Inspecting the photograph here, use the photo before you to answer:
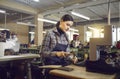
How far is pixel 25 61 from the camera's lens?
3.05 metres

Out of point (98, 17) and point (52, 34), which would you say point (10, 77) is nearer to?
point (52, 34)

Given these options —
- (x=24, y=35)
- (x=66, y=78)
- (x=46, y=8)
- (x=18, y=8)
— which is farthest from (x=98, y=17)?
(x=66, y=78)

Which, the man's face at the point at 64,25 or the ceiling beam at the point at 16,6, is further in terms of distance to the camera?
the ceiling beam at the point at 16,6

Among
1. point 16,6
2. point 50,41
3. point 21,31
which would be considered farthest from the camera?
point 21,31

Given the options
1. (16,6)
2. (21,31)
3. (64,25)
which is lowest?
(64,25)

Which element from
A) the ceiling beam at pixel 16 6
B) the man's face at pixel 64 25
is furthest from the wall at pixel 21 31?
the man's face at pixel 64 25

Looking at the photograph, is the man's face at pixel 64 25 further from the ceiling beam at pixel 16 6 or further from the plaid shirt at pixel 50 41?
the ceiling beam at pixel 16 6

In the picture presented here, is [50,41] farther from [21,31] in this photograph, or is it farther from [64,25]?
[21,31]

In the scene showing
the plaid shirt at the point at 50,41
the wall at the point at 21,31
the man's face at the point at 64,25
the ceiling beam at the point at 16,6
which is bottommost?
the plaid shirt at the point at 50,41

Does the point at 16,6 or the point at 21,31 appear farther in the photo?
the point at 21,31

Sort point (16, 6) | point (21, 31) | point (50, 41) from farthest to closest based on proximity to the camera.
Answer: point (21, 31), point (16, 6), point (50, 41)

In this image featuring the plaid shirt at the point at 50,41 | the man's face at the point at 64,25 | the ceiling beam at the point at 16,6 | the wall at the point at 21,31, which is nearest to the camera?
the plaid shirt at the point at 50,41

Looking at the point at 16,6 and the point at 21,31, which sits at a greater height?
the point at 16,6

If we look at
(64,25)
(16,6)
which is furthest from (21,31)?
(64,25)
